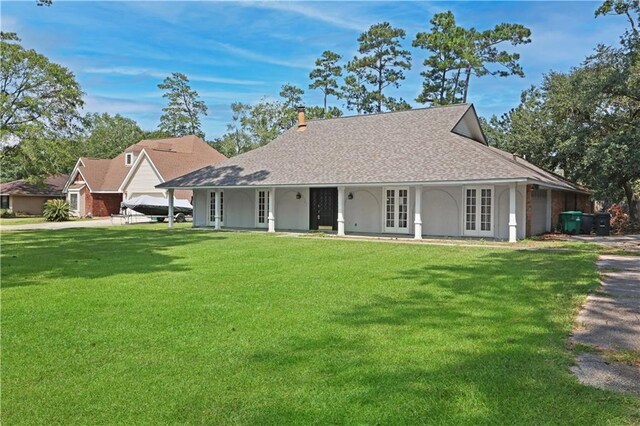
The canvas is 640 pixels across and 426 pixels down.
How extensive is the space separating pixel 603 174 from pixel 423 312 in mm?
20450

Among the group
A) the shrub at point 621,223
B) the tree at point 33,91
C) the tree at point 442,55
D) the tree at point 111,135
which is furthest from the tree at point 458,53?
the tree at point 111,135

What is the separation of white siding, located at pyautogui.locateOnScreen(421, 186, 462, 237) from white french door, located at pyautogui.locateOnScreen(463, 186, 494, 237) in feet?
0.93

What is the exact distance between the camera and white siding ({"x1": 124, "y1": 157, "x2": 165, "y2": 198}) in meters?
37.5

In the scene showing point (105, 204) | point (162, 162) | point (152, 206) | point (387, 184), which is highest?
point (162, 162)

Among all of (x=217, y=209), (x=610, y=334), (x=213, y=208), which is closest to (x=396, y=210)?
(x=217, y=209)

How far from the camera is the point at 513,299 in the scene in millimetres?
7434

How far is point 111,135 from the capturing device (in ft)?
228

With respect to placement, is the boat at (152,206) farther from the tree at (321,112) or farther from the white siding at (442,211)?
the white siding at (442,211)

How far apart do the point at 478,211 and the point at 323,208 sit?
289 inches

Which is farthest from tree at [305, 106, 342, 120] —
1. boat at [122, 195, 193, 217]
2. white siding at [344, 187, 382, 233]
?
white siding at [344, 187, 382, 233]

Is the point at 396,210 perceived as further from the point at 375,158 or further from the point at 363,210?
the point at 375,158

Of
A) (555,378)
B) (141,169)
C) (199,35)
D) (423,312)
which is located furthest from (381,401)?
(141,169)

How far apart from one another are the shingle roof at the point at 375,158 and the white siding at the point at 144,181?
12.5 metres

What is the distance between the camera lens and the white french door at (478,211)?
60.9 ft
